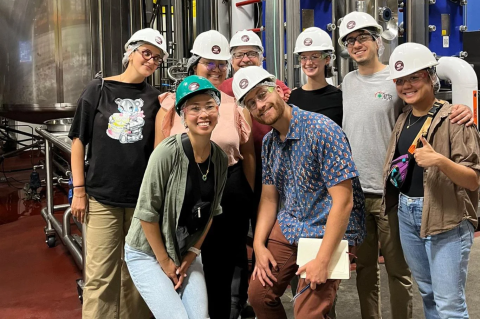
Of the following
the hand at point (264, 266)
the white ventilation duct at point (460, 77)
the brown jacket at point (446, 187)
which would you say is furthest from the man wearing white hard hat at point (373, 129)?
the white ventilation duct at point (460, 77)

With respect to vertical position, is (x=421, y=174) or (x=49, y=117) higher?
(x=49, y=117)

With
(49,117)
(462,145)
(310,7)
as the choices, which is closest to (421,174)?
(462,145)

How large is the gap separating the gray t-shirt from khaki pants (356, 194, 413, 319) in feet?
0.39

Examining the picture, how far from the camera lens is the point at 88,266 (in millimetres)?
2166

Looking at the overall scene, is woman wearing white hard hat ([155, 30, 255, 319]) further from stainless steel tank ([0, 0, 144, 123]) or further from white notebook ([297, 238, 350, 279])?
stainless steel tank ([0, 0, 144, 123])

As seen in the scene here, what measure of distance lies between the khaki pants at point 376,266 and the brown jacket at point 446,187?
0.29 meters

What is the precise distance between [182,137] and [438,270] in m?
1.03

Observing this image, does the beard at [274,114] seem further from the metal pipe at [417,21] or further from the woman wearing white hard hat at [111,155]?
the metal pipe at [417,21]

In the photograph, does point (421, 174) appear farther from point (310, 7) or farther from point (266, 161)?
point (310, 7)

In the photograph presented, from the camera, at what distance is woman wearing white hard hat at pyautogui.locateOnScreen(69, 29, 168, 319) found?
207 centimetres

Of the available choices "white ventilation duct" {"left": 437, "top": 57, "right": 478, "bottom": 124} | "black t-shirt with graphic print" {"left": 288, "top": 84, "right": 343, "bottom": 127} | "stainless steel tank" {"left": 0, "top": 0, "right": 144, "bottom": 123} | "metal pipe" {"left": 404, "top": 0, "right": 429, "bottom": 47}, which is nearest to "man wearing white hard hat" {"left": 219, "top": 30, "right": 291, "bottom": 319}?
"black t-shirt with graphic print" {"left": 288, "top": 84, "right": 343, "bottom": 127}

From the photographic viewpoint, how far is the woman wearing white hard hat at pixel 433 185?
1.61 metres

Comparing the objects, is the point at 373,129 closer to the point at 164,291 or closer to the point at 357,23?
the point at 357,23

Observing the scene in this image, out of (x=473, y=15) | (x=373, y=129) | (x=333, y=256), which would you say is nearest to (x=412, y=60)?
(x=373, y=129)
